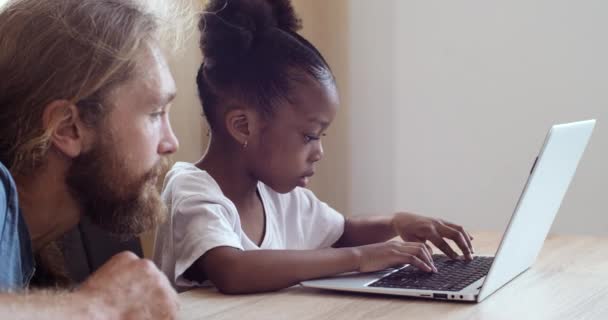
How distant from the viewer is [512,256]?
1231 mm

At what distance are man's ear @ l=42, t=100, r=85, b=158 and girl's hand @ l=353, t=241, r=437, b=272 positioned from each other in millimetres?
461

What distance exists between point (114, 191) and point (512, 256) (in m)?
0.57

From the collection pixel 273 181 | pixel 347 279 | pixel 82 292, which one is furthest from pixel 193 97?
pixel 82 292

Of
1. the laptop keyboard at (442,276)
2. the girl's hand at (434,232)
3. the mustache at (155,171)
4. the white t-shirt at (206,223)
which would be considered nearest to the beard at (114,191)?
the mustache at (155,171)

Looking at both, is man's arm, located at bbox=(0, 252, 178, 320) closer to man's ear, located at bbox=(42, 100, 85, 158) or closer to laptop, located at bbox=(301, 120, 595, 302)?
man's ear, located at bbox=(42, 100, 85, 158)

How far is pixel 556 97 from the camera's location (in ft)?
7.77

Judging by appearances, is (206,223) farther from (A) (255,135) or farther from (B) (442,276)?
(B) (442,276)

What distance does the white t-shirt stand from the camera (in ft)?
4.27

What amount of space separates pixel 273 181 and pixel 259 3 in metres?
0.34

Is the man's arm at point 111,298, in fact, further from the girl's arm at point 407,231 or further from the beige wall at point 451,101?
the beige wall at point 451,101

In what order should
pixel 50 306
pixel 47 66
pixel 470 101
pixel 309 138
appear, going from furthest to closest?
1. pixel 470 101
2. pixel 309 138
3. pixel 47 66
4. pixel 50 306

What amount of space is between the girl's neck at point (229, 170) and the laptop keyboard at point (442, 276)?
0.35 m

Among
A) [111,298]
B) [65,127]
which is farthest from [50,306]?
[65,127]

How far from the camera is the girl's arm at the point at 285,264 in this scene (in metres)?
1.24
